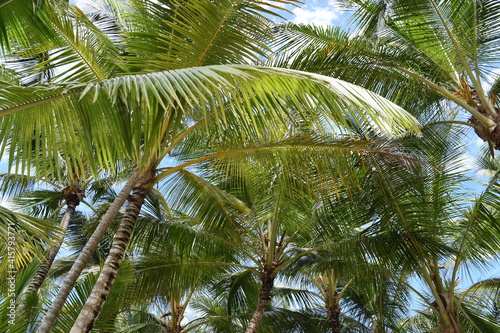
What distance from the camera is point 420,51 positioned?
6.84 meters

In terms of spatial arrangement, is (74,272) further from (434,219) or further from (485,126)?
(485,126)

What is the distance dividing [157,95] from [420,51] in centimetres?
567

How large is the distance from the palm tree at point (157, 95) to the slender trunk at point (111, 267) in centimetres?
1

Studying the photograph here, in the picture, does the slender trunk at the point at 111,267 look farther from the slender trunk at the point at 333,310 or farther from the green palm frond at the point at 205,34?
the slender trunk at the point at 333,310

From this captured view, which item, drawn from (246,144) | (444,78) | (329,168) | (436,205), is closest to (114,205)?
(246,144)

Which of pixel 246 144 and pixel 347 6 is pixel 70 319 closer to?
pixel 246 144

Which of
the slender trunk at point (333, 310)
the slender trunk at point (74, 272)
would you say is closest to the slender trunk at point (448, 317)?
the slender trunk at point (333, 310)

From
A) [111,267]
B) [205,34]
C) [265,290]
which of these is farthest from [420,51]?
[111,267]

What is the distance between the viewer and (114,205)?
553 cm

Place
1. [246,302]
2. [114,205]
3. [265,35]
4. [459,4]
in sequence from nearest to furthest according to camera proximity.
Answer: [265,35] → [114,205] → [459,4] → [246,302]

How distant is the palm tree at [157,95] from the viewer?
2412 millimetres

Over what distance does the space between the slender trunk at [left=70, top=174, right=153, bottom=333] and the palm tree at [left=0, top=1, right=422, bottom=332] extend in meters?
0.01

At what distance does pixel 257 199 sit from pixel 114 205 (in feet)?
8.69

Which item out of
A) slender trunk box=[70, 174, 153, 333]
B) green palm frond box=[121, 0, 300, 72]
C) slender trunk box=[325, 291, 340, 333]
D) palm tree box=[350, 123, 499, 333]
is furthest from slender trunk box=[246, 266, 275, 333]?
green palm frond box=[121, 0, 300, 72]
